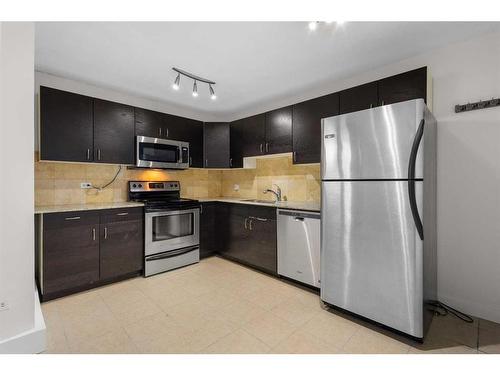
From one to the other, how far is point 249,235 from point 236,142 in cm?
146

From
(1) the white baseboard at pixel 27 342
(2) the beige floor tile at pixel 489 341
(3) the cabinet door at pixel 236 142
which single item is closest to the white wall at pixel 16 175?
(1) the white baseboard at pixel 27 342

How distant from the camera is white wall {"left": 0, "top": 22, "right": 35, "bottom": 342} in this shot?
884mm

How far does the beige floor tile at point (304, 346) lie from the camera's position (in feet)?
5.23

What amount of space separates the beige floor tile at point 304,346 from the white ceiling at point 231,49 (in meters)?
2.35

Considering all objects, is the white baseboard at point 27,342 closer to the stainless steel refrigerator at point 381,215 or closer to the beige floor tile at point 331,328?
the beige floor tile at point 331,328

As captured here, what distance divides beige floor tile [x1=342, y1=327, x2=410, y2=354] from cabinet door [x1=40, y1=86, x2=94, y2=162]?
10.2ft

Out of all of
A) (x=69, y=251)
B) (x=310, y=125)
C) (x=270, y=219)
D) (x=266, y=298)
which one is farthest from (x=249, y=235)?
(x=69, y=251)

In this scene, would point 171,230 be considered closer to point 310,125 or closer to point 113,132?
point 113,132

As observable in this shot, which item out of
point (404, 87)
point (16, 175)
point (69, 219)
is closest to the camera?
point (16, 175)

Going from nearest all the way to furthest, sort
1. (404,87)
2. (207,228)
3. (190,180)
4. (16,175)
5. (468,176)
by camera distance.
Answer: (16,175)
(468,176)
(404,87)
(207,228)
(190,180)

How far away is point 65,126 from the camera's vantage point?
251 centimetres
